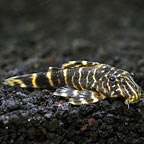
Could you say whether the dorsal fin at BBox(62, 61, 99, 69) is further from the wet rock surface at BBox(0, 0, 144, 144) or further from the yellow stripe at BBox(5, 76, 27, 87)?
the yellow stripe at BBox(5, 76, 27, 87)

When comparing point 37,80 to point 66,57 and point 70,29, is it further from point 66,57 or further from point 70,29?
point 70,29

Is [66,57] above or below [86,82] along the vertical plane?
above

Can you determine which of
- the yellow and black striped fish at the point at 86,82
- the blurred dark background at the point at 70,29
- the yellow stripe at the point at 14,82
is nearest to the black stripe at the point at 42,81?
the yellow and black striped fish at the point at 86,82

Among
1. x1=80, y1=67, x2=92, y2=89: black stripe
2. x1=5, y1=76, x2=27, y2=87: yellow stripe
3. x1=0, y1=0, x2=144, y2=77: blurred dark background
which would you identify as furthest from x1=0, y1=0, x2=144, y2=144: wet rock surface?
x1=80, y1=67, x2=92, y2=89: black stripe

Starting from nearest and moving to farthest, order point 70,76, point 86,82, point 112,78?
point 112,78, point 86,82, point 70,76

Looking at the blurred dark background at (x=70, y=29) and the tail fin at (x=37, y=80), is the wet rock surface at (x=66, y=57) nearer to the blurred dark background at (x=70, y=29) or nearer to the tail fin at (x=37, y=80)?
the blurred dark background at (x=70, y=29)

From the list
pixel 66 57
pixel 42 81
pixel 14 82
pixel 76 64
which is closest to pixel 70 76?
pixel 76 64
